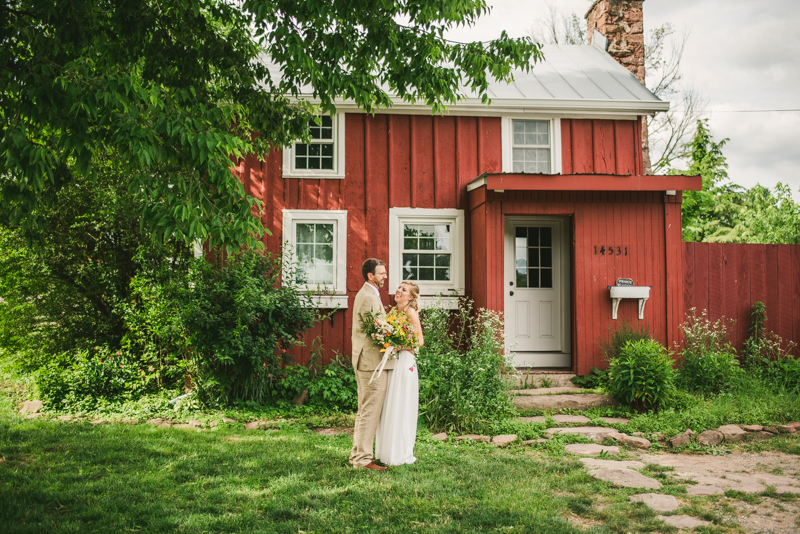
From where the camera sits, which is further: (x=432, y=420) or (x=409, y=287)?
(x=432, y=420)

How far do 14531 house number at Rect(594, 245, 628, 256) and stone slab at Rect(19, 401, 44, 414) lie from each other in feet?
28.0

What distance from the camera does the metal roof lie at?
358 inches

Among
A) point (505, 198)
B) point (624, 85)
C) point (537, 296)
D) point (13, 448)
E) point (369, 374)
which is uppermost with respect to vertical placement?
point (624, 85)

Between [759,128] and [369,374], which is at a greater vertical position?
[759,128]

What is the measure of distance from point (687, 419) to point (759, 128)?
26007 millimetres

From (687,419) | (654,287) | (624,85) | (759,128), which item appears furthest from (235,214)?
(759,128)

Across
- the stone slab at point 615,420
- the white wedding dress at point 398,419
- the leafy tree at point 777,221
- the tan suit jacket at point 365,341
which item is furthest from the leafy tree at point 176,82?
the leafy tree at point 777,221

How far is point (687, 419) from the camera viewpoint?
6469mm

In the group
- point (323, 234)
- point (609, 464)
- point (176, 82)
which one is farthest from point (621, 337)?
point (176, 82)

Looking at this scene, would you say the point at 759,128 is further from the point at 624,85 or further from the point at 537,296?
the point at 537,296

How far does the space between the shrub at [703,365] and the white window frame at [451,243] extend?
3.54m

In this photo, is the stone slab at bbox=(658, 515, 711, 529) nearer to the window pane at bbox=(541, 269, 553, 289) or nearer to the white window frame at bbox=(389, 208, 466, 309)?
the white window frame at bbox=(389, 208, 466, 309)

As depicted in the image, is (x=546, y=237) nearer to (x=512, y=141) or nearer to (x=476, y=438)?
(x=512, y=141)

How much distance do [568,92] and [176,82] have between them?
698cm
